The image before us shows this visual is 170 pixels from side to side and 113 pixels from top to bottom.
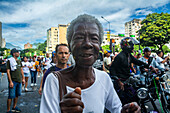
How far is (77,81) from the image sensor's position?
0.98m

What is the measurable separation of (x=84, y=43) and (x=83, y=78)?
25 centimetres

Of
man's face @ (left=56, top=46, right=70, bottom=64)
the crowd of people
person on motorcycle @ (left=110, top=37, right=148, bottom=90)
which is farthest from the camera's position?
person on motorcycle @ (left=110, top=37, right=148, bottom=90)

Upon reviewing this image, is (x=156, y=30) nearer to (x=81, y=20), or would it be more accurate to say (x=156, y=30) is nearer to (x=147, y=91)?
(x=147, y=91)

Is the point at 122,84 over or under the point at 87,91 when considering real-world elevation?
under

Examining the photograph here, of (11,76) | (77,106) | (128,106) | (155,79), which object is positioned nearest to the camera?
(77,106)

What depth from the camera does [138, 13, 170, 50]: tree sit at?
26.5 metres

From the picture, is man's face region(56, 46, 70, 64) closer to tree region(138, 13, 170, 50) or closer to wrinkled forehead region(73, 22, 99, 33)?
wrinkled forehead region(73, 22, 99, 33)

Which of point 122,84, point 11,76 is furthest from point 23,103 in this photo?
point 122,84

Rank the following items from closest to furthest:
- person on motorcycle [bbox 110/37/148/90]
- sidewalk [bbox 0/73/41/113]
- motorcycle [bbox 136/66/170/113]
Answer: person on motorcycle [bbox 110/37/148/90], motorcycle [bbox 136/66/170/113], sidewalk [bbox 0/73/41/113]

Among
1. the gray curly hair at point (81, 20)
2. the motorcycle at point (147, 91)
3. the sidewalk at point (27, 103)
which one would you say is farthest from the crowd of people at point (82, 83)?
the sidewalk at point (27, 103)

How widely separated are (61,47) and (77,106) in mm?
2245

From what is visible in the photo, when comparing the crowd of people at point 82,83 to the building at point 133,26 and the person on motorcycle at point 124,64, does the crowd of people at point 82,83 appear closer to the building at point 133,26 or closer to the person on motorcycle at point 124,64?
the person on motorcycle at point 124,64

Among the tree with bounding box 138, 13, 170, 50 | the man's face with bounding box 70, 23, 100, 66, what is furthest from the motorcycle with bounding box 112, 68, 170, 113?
the tree with bounding box 138, 13, 170, 50

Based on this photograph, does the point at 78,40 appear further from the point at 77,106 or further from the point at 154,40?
the point at 154,40
